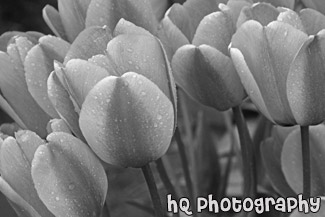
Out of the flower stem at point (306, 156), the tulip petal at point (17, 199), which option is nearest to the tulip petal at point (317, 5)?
the flower stem at point (306, 156)

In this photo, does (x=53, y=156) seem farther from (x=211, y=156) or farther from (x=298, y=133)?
(x=211, y=156)

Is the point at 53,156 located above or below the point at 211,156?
above

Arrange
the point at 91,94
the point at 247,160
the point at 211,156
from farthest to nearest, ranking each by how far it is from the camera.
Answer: the point at 211,156 < the point at 247,160 < the point at 91,94

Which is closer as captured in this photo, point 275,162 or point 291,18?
point 291,18

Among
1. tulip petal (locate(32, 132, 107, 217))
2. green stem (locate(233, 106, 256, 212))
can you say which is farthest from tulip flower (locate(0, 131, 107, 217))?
green stem (locate(233, 106, 256, 212))

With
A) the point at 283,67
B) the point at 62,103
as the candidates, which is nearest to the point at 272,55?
the point at 283,67

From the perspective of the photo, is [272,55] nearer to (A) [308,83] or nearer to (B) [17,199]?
(A) [308,83]

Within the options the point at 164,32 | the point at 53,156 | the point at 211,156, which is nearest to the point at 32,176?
the point at 53,156
